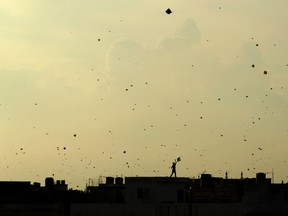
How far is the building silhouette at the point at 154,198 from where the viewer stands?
74500mm

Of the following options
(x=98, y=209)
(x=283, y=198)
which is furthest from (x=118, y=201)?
(x=283, y=198)

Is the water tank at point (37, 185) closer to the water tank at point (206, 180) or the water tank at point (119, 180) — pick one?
the water tank at point (119, 180)

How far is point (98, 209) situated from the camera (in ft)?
244

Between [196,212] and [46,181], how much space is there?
23373mm

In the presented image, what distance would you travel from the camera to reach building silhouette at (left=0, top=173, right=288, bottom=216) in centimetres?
7450

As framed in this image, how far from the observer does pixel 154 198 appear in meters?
74.6

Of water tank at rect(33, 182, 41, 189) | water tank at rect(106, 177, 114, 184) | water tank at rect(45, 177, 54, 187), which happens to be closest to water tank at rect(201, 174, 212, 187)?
water tank at rect(106, 177, 114, 184)

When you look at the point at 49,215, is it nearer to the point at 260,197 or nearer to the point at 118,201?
the point at 118,201

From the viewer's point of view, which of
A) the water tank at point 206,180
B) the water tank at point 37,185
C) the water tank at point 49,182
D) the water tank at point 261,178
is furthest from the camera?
the water tank at point 49,182

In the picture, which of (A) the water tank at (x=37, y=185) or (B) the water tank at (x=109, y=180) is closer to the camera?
(A) the water tank at (x=37, y=185)

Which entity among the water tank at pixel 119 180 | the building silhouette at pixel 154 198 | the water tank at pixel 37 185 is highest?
the water tank at pixel 119 180

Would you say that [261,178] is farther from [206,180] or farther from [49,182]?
[49,182]

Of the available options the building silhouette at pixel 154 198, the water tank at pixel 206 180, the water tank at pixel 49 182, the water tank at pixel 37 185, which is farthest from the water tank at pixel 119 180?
the water tank at pixel 206 180

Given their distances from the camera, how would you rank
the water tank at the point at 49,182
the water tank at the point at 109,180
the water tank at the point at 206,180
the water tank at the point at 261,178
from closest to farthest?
the water tank at the point at 206,180, the water tank at the point at 261,178, the water tank at the point at 49,182, the water tank at the point at 109,180
